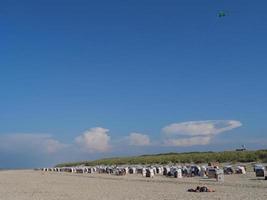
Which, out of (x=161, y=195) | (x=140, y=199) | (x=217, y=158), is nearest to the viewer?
(x=140, y=199)

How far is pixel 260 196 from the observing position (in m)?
23.3

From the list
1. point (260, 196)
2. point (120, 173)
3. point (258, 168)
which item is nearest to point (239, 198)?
point (260, 196)

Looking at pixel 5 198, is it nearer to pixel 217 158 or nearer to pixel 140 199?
pixel 140 199

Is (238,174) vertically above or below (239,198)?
above

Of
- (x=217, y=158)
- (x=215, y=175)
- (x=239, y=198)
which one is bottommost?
(x=239, y=198)

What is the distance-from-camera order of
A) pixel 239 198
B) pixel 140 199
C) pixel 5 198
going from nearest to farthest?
1. pixel 239 198
2. pixel 140 199
3. pixel 5 198

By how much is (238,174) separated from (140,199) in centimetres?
2111

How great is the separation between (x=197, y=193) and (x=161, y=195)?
1.84 metres

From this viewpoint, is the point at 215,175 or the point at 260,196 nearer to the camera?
the point at 260,196

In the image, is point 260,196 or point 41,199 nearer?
point 260,196

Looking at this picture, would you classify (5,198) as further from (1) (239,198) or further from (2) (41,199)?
(1) (239,198)

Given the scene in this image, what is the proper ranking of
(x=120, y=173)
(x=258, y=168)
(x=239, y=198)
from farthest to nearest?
(x=120, y=173) < (x=258, y=168) < (x=239, y=198)

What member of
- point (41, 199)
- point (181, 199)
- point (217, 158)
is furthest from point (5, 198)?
point (217, 158)

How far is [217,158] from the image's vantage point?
77.4 metres
